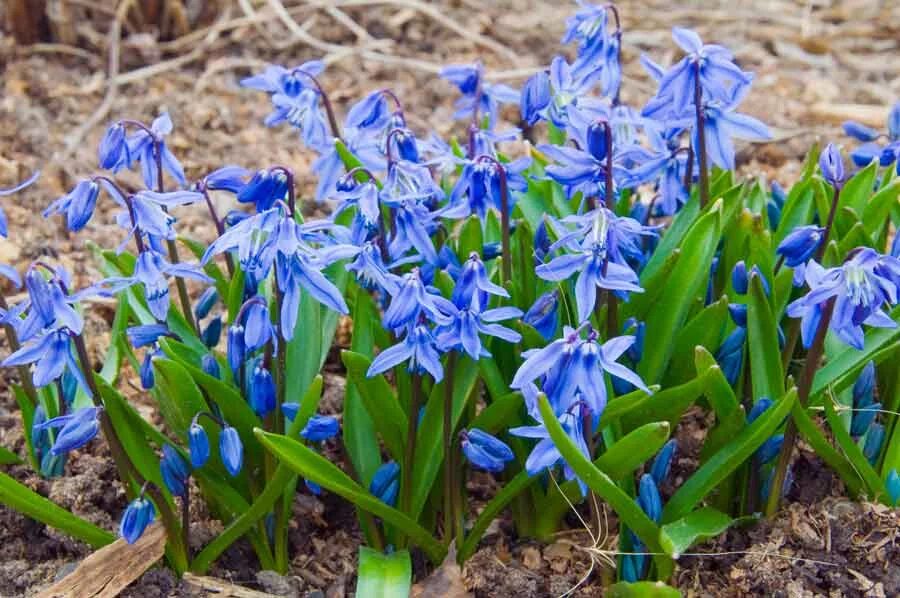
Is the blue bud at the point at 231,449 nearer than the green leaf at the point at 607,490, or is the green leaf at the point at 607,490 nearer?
the green leaf at the point at 607,490

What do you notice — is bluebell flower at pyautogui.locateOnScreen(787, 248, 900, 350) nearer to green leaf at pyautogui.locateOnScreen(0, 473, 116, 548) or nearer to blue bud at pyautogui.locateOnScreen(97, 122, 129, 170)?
blue bud at pyautogui.locateOnScreen(97, 122, 129, 170)

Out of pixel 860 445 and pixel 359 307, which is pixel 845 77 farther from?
pixel 359 307

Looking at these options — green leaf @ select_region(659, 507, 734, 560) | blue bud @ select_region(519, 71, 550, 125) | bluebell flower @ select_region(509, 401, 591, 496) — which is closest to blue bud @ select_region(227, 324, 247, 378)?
bluebell flower @ select_region(509, 401, 591, 496)

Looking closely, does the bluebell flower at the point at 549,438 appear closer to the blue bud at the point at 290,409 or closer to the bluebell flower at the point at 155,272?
the blue bud at the point at 290,409

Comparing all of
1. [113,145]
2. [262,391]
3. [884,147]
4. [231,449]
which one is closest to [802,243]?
[884,147]

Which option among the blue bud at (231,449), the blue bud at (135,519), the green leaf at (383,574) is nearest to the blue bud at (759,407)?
the green leaf at (383,574)

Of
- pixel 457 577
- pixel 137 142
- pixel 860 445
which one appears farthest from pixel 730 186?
pixel 137 142

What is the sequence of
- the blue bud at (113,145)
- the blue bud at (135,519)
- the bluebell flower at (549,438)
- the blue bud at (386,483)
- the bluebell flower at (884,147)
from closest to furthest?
the bluebell flower at (549,438)
the blue bud at (135,519)
the blue bud at (113,145)
the blue bud at (386,483)
the bluebell flower at (884,147)
